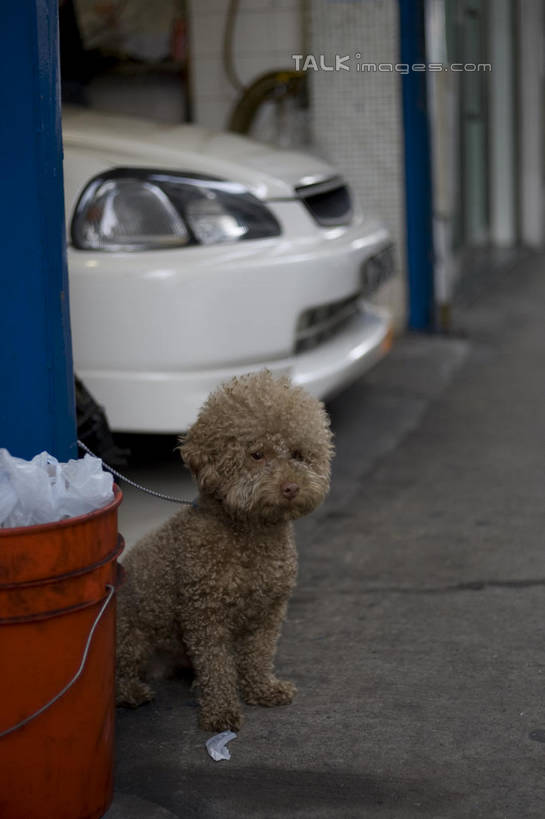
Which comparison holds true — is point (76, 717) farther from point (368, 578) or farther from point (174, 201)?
point (174, 201)

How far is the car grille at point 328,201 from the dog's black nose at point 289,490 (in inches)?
88.9

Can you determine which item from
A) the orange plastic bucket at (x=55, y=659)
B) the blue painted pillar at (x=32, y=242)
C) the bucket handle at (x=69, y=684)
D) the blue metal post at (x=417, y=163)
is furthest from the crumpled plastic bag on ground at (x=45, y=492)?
the blue metal post at (x=417, y=163)

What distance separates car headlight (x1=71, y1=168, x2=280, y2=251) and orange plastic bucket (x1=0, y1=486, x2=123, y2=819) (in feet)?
6.54

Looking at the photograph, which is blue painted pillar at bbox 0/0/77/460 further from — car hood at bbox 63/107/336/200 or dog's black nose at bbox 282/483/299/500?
car hood at bbox 63/107/336/200

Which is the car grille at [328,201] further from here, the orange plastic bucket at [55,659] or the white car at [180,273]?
the orange plastic bucket at [55,659]

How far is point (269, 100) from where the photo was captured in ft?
23.0

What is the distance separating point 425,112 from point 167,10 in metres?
1.71

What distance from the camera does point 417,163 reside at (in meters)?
7.30

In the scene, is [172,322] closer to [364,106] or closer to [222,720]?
[222,720]

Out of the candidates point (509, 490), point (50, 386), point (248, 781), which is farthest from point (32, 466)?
point (509, 490)

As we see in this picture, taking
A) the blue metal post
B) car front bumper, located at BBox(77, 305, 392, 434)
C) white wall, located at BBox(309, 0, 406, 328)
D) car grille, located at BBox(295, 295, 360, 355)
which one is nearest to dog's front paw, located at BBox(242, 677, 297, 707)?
car front bumper, located at BBox(77, 305, 392, 434)

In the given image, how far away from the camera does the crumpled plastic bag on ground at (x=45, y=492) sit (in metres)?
2.25

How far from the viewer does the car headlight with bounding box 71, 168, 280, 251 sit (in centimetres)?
417

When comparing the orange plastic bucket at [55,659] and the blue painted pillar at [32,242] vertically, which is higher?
the blue painted pillar at [32,242]
